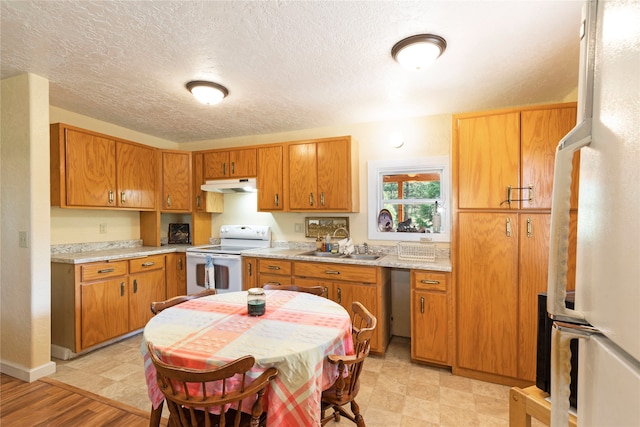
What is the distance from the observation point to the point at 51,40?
1.82 meters

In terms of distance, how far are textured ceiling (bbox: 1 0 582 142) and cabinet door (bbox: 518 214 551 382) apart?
118 cm

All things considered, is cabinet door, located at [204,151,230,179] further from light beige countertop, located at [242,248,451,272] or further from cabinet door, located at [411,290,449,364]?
cabinet door, located at [411,290,449,364]

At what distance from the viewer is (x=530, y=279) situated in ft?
7.30

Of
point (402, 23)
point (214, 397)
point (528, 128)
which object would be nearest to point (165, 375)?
point (214, 397)

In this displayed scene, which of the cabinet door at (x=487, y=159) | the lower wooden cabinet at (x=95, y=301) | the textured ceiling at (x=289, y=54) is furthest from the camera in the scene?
the lower wooden cabinet at (x=95, y=301)

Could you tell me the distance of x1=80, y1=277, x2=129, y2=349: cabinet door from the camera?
8.88 feet

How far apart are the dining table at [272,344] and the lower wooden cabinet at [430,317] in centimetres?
114

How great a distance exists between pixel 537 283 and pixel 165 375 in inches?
98.4

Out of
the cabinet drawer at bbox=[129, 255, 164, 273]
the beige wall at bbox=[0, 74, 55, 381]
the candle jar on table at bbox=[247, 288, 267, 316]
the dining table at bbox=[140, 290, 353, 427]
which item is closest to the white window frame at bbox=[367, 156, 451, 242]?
the dining table at bbox=[140, 290, 353, 427]

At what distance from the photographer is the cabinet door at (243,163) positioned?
3.61m

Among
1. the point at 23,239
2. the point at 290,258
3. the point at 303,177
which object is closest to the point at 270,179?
the point at 303,177

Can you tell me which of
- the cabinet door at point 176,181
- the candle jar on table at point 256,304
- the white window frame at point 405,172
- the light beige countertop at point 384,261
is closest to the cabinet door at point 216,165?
the cabinet door at point 176,181

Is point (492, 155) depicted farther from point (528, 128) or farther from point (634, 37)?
point (634, 37)

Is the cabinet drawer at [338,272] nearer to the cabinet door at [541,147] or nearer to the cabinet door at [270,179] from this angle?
the cabinet door at [270,179]
